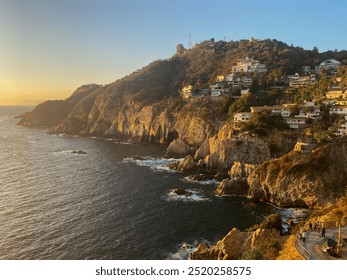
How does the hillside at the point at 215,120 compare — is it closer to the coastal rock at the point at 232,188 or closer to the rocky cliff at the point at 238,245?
the coastal rock at the point at 232,188

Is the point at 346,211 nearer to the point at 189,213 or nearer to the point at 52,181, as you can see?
the point at 189,213

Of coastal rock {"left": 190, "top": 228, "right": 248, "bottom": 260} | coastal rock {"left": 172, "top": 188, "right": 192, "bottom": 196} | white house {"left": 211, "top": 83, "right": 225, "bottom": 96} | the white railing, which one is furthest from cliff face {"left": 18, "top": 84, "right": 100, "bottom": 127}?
the white railing

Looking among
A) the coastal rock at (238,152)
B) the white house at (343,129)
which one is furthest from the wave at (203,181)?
the white house at (343,129)

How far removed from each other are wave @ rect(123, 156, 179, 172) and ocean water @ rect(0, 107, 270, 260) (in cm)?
18

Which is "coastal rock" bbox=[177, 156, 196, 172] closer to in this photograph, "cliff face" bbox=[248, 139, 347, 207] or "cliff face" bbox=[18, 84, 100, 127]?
"cliff face" bbox=[248, 139, 347, 207]

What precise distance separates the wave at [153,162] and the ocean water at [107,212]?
179 mm

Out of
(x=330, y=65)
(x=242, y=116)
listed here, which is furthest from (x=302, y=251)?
(x=330, y=65)

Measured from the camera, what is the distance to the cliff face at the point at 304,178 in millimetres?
39094

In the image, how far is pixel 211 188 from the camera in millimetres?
45844

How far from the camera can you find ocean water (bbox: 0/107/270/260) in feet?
96.1

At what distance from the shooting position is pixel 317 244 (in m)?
19.1

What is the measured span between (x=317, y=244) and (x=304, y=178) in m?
22.4

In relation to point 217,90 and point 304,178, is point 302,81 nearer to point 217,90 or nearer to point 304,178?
point 217,90
